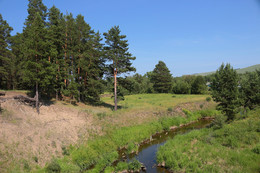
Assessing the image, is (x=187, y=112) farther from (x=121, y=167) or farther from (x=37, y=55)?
(x=37, y=55)

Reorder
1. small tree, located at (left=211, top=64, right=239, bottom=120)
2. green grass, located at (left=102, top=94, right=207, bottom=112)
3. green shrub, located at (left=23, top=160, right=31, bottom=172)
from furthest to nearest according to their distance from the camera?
green grass, located at (left=102, top=94, right=207, bottom=112) → small tree, located at (left=211, top=64, right=239, bottom=120) → green shrub, located at (left=23, top=160, right=31, bottom=172)

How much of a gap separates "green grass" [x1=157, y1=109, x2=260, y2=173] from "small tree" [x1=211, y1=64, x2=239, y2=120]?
358 centimetres

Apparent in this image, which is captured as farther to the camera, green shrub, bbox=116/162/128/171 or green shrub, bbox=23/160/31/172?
green shrub, bbox=116/162/128/171

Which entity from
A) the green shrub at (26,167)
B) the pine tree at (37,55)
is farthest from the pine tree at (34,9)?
the green shrub at (26,167)

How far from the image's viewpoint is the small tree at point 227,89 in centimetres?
2390

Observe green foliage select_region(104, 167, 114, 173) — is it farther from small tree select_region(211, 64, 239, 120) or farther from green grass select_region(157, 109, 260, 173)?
small tree select_region(211, 64, 239, 120)

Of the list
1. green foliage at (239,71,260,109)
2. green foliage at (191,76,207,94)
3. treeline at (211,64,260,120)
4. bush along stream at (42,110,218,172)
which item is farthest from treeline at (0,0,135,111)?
green foliage at (191,76,207,94)

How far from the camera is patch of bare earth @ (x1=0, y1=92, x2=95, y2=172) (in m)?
15.0

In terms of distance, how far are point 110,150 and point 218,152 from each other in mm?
12011

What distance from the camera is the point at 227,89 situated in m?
24.6

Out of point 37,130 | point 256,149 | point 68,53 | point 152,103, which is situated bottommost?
point 256,149

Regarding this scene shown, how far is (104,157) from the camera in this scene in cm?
1731

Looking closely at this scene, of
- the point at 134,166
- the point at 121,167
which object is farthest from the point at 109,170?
the point at 134,166

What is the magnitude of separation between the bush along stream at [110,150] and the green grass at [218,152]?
3251 millimetres
